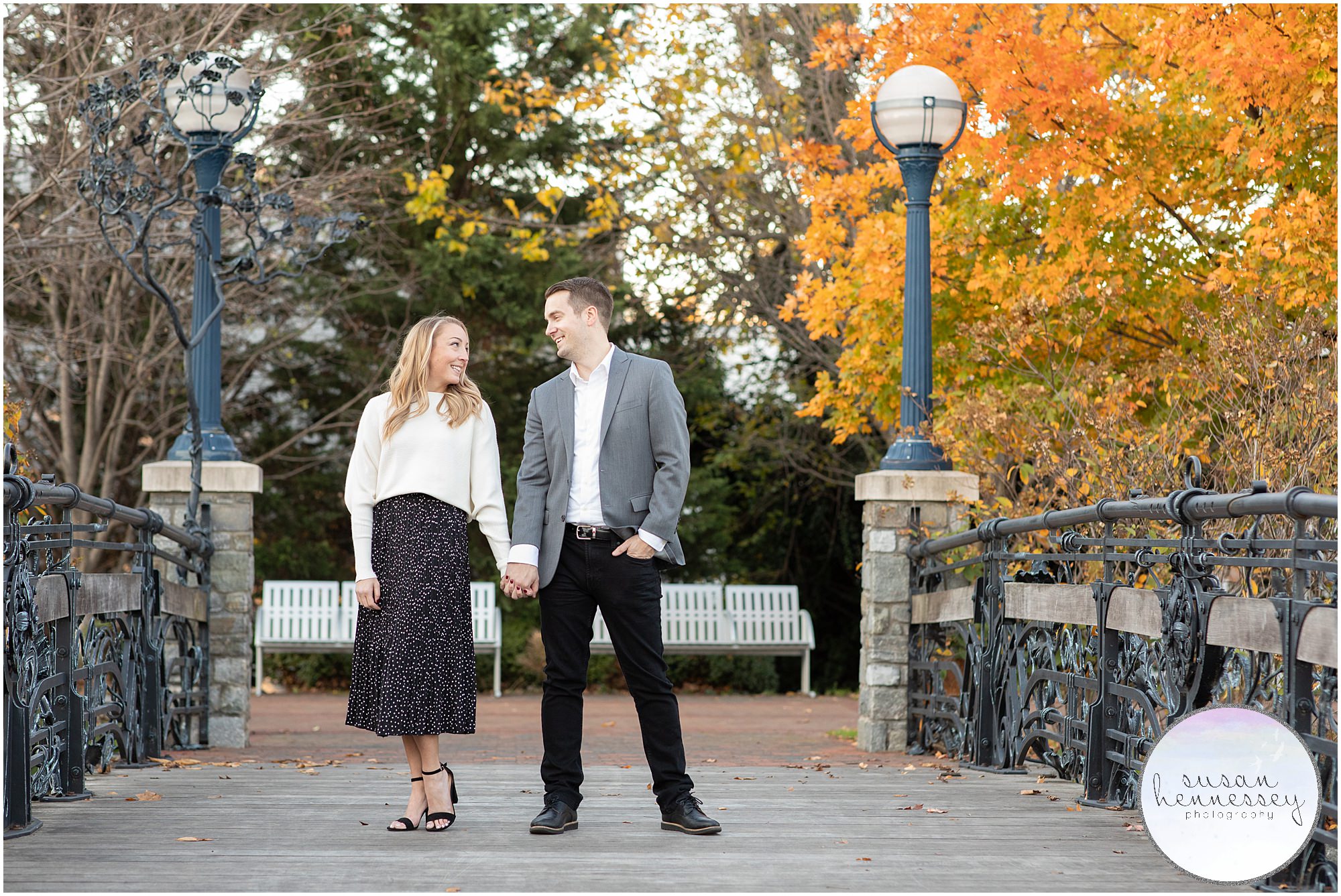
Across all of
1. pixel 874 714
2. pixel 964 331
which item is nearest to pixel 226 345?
pixel 964 331

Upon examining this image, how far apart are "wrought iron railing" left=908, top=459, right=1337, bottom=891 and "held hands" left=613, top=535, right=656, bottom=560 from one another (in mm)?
1626

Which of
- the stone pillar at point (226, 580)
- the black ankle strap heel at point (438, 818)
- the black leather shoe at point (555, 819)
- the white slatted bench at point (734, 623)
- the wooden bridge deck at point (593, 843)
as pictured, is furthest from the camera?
the white slatted bench at point (734, 623)

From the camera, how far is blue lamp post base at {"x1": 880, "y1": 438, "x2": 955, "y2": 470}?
25.4 feet

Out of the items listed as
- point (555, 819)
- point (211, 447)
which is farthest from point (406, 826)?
point (211, 447)

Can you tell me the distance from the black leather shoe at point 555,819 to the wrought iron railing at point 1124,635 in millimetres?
1890

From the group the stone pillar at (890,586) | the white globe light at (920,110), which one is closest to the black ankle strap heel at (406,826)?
the stone pillar at (890,586)

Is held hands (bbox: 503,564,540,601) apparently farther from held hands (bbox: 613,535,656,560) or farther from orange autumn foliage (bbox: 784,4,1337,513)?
orange autumn foliage (bbox: 784,4,1337,513)

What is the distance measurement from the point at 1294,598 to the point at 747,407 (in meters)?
12.1

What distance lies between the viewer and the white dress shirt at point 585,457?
450 cm

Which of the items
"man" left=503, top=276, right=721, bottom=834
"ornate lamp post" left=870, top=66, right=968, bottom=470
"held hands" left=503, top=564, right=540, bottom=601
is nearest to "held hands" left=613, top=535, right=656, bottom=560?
"man" left=503, top=276, right=721, bottom=834

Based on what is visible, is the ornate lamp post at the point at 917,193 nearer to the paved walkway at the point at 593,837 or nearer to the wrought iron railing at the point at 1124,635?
the wrought iron railing at the point at 1124,635

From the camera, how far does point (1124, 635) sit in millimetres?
5066

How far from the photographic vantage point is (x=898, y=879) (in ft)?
12.4

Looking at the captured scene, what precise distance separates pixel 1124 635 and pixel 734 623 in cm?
946
